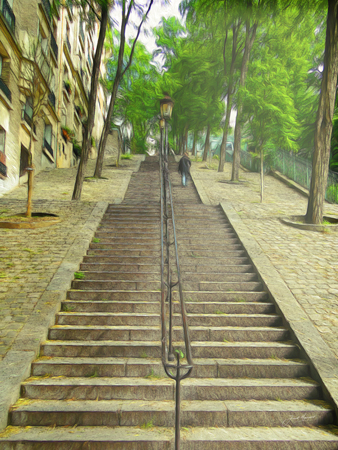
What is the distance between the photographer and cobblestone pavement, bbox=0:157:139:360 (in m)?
5.05

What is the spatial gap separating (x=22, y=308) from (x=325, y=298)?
4580mm

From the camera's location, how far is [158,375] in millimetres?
4332

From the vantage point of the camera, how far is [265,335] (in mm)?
4992

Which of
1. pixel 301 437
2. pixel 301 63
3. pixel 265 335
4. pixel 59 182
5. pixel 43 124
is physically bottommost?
pixel 301 437

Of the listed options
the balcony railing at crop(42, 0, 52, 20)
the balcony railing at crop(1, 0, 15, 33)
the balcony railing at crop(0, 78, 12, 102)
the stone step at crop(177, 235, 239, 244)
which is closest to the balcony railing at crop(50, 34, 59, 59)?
the balcony railing at crop(42, 0, 52, 20)

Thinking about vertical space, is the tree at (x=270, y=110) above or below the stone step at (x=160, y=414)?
above

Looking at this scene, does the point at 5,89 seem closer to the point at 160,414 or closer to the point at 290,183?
the point at 160,414

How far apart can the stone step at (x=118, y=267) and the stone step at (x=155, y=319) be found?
1.42 m

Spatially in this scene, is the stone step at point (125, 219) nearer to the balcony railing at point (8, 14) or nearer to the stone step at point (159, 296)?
the stone step at point (159, 296)

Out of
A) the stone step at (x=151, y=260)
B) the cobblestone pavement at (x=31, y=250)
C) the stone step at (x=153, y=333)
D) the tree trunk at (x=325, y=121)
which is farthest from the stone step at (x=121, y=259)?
the tree trunk at (x=325, y=121)

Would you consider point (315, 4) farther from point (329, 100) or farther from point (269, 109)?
point (269, 109)

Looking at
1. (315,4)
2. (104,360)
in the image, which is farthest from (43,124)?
(104,360)

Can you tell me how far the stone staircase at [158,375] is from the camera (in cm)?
354

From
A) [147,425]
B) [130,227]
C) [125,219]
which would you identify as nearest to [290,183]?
[125,219]
